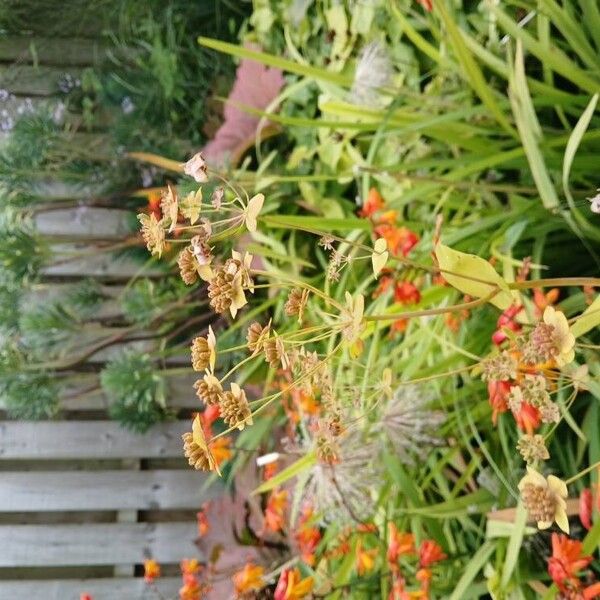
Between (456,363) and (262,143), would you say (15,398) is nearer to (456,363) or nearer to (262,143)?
(262,143)

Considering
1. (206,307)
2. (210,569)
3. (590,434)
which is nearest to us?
(590,434)

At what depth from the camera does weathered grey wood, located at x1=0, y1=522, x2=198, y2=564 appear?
4.46 ft

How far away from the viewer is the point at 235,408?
34cm

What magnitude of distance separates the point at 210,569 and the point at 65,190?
28.0 inches

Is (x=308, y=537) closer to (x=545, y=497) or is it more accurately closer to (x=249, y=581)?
(x=249, y=581)

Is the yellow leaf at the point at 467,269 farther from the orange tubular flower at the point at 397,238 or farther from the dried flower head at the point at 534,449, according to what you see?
the orange tubular flower at the point at 397,238

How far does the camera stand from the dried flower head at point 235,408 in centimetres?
34

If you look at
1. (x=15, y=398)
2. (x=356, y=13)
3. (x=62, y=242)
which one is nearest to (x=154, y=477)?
(x=15, y=398)

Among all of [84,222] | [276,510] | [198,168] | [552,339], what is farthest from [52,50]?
[552,339]

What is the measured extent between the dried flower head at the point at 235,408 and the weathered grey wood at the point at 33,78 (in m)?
1.17

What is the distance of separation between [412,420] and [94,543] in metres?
0.78

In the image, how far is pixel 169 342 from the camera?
1.34 metres

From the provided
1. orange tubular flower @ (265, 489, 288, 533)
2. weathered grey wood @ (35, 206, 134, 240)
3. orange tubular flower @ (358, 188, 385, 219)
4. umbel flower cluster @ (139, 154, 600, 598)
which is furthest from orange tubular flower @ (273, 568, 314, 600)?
weathered grey wood @ (35, 206, 134, 240)

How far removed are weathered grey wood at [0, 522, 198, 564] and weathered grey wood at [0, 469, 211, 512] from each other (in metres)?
0.03
